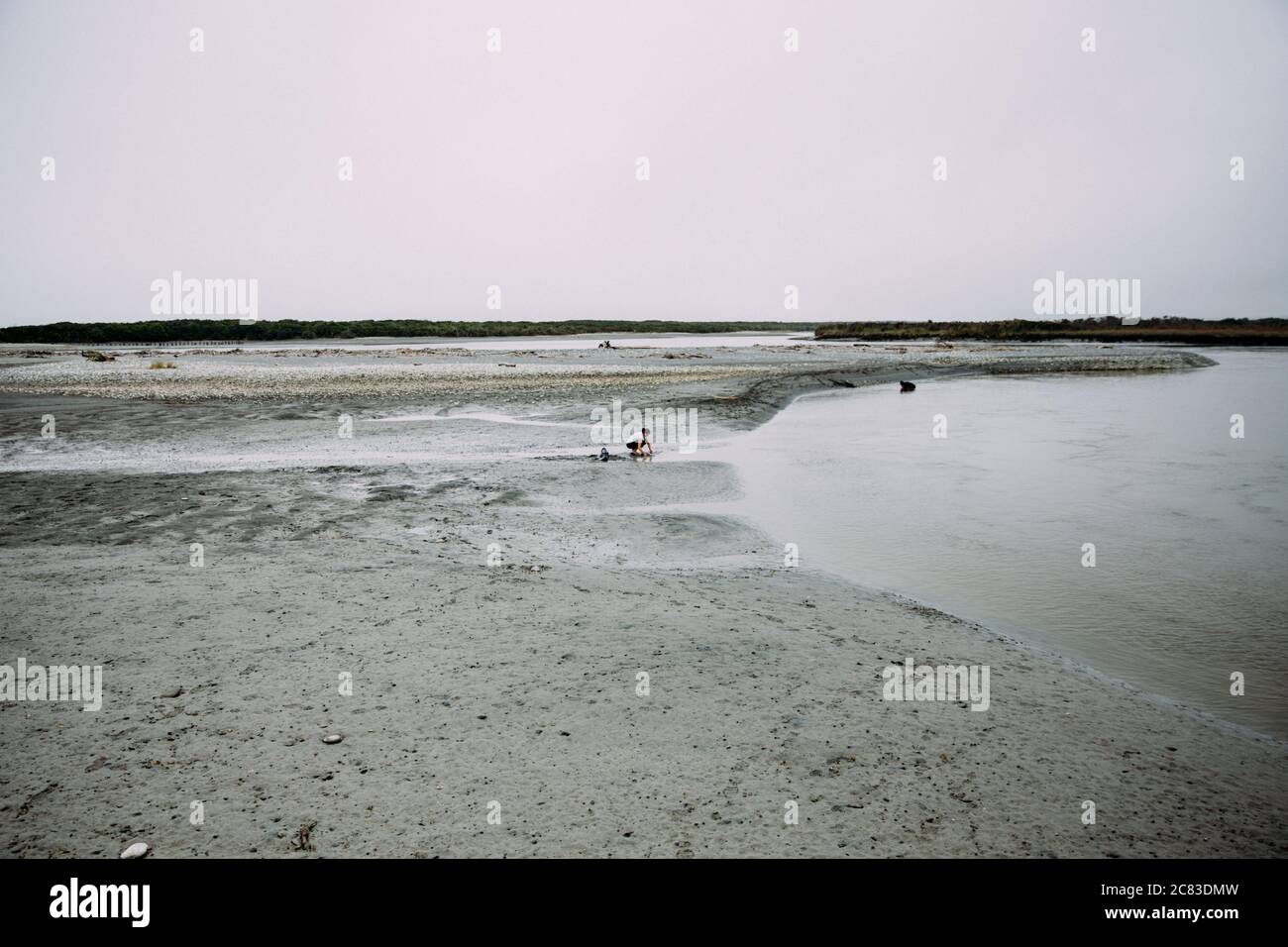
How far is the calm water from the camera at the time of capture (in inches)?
305

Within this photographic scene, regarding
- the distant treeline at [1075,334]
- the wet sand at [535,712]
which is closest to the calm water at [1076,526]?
the wet sand at [535,712]

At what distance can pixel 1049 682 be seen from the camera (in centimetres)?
655

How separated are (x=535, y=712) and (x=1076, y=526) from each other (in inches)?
449

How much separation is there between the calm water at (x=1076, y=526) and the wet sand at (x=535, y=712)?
1054 millimetres

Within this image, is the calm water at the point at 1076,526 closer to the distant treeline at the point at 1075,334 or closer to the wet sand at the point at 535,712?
the wet sand at the point at 535,712

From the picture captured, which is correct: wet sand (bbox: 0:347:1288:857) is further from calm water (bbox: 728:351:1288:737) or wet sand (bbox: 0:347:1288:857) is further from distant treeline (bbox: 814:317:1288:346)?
distant treeline (bbox: 814:317:1288:346)

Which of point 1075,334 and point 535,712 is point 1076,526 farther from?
point 1075,334

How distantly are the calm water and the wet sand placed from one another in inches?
41.5

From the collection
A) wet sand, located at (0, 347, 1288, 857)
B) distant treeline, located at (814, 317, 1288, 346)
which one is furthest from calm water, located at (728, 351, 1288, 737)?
distant treeline, located at (814, 317, 1288, 346)

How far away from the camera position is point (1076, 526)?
12867mm

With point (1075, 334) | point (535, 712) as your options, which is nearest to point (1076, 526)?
point (535, 712)

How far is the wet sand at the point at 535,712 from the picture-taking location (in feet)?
14.4
